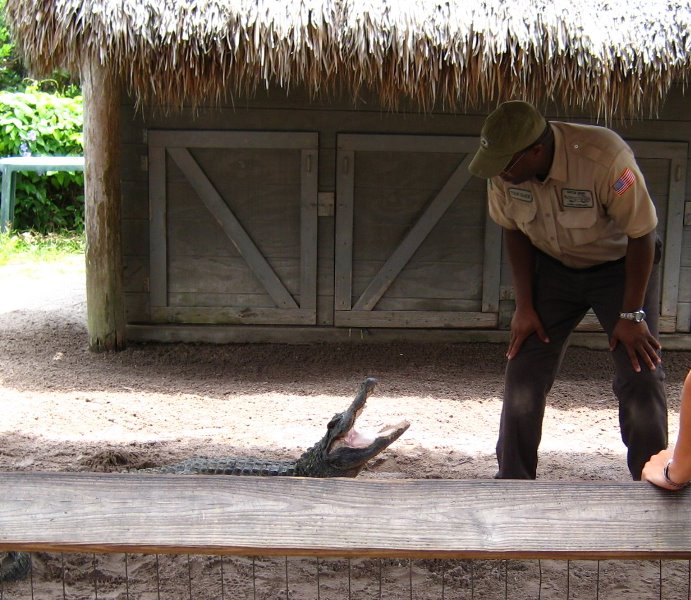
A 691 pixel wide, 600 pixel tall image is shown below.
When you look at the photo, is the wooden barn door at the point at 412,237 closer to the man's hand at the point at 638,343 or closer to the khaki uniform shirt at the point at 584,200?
the khaki uniform shirt at the point at 584,200

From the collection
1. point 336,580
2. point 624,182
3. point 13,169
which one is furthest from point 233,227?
point 13,169

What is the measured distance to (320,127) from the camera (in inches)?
249

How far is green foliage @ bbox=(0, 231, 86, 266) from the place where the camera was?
10383 mm

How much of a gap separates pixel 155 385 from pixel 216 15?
2.47m

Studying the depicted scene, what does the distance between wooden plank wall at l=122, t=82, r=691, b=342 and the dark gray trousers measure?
349 centimetres

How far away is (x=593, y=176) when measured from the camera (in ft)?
8.98

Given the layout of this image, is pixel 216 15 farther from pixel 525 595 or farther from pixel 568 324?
pixel 525 595

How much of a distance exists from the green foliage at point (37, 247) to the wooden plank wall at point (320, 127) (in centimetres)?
385

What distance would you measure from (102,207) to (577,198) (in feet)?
13.4

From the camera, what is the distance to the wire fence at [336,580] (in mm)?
2748

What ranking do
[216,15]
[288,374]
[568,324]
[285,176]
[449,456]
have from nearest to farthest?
[568,324] → [449,456] → [216,15] → [288,374] → [285,176]

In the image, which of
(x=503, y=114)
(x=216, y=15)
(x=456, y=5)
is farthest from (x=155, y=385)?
(x=503, y=114)

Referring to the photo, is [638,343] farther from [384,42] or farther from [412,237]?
[412,237]

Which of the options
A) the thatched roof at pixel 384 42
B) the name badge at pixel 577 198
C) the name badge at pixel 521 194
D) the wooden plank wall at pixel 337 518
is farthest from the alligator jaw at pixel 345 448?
the thatched roof at pixel 384 42
